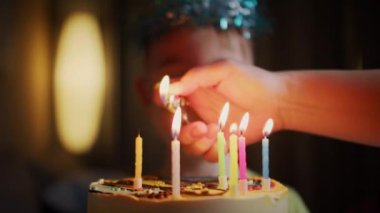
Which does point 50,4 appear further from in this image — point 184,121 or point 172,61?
point 184,121

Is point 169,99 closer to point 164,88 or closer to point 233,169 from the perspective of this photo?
point 164,88

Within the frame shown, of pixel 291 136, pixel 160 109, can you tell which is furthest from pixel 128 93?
pixel 291 136

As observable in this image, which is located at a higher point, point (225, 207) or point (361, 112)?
point (361, 112)

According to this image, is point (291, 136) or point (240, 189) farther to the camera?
point (291, 136)

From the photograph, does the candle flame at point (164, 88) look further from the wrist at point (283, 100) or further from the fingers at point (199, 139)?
the wrist at point (283, 100)

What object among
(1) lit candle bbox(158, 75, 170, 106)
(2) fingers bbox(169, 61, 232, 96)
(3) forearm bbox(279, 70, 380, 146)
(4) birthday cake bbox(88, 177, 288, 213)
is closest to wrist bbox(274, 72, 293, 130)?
(3) forearm bbox(279, 70, 380, 146)

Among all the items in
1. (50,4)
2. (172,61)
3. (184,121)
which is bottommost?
(184,121)

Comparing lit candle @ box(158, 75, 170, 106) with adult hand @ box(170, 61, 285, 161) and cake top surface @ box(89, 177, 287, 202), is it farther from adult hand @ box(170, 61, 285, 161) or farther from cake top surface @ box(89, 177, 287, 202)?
cake top surface @ box(89, 177, 287, 202)
